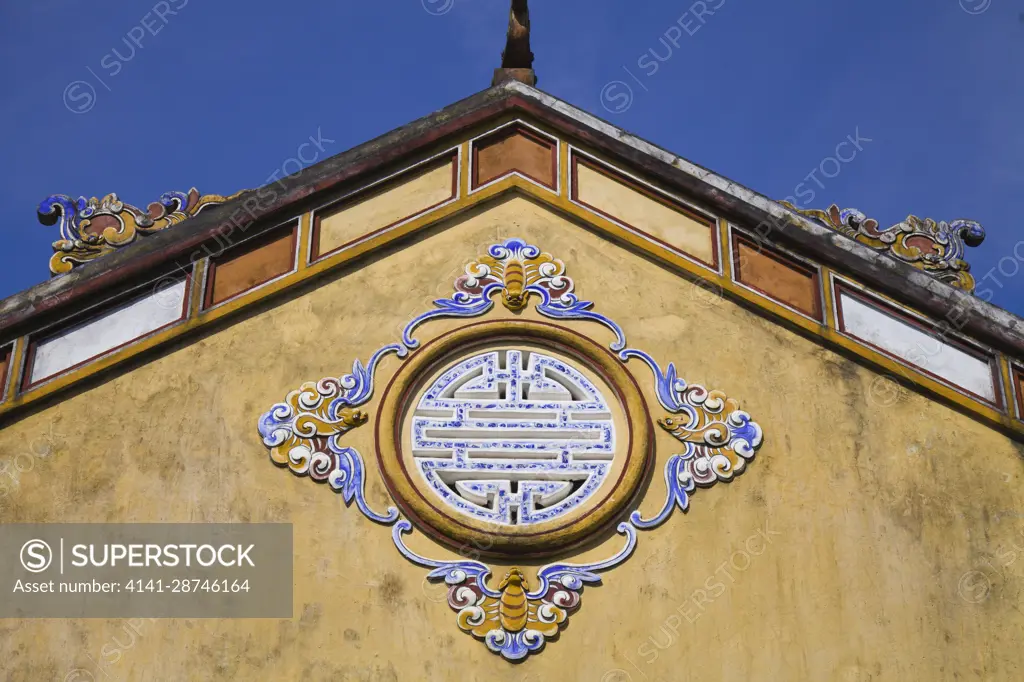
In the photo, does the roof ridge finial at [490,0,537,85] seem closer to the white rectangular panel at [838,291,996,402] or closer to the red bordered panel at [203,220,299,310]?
the red bordered panel at [203,220,299,310]

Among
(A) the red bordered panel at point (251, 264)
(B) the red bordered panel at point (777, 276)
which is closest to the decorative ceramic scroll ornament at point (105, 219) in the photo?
(A) the red bordered panel at point (251, 264)

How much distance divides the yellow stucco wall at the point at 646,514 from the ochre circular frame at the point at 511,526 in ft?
0.41

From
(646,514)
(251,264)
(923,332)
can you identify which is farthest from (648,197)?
(251,264)

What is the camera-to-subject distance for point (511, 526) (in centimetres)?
1072

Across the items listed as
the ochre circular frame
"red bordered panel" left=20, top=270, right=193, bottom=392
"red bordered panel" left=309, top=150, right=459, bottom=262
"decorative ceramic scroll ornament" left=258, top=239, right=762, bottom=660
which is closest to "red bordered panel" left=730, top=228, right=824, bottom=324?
"decorative ceramic scroll ornament" left=258, top=239, right=762, bottom=660

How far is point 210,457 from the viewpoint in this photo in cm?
1098

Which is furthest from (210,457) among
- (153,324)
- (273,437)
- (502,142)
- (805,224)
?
(805,224)

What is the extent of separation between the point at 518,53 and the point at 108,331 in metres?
3.71

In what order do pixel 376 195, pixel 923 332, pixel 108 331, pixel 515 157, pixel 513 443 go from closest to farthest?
pixel 513 443, pixel 108 331, pixel 923 332, pixel 376 195, pixel 515 157

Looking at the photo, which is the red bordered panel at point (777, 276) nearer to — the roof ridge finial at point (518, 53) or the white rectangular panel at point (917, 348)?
the white rectangular panel at point (917, 348)

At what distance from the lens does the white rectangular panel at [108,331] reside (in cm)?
1139

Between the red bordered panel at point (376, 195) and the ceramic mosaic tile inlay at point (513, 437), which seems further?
the red bordered panel at point (376, 195)

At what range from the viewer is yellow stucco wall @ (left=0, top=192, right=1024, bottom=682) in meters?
10.3

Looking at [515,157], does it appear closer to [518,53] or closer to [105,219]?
[518,53]
